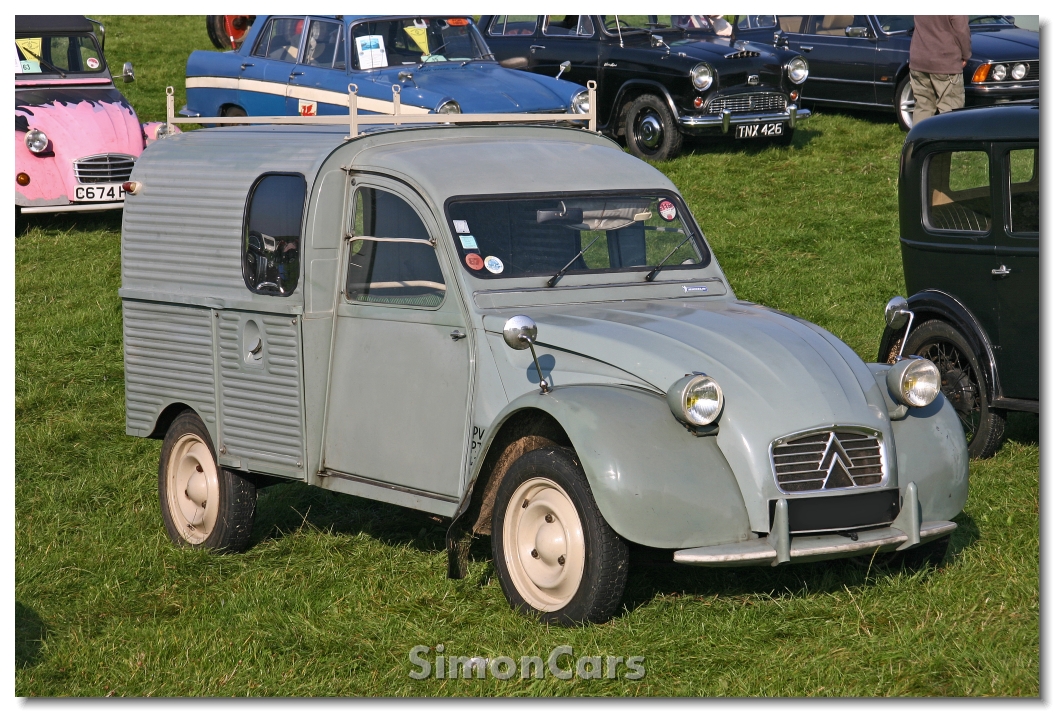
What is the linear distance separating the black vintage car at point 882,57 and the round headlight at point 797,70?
1270 mm

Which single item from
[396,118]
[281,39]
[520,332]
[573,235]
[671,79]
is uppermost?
[281,39]

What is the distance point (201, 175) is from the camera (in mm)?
6953

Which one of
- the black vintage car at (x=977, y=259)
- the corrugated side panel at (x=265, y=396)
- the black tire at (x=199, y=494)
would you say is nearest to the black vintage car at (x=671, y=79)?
the black vintage car at (x=977, y=259)

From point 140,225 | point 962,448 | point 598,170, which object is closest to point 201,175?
point 140,225

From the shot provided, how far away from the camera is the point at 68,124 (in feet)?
47.2

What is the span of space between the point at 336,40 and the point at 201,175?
7.86 meters

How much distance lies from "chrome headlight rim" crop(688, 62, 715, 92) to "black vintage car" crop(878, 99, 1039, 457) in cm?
683

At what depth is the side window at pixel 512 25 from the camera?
17250 millimetres

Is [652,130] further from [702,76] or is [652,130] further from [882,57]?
[882,57]

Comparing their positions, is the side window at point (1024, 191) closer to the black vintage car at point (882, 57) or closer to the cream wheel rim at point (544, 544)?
the cream wheel rim at point (544, 544)


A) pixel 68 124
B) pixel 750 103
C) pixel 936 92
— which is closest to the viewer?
pixel 936 92

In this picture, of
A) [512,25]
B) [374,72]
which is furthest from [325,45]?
[512,25]

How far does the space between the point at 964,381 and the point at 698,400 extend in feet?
11.7

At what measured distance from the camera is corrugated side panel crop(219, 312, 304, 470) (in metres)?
6.44
